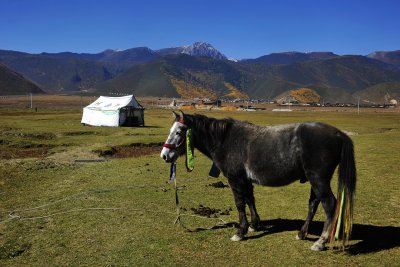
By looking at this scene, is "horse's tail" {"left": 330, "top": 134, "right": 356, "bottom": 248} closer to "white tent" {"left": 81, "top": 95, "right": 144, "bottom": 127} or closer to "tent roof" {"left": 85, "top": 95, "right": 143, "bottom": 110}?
"white tent" {"left": 81, "top": 95, "right": 144, "bottom": 127}

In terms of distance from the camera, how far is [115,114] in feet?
167

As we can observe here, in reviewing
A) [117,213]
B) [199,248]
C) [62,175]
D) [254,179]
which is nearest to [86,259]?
[199,248]

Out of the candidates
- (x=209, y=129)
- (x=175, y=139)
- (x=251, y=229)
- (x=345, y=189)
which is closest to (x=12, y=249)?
(x=175, y=139)

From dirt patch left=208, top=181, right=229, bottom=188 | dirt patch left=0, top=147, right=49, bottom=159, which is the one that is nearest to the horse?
dirt patch left=208, top=181, right=229, bottom=188

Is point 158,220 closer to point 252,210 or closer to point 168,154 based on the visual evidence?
point 168,154

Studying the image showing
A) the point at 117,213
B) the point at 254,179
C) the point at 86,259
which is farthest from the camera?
the point at 117,213

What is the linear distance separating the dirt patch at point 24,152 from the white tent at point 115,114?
67.6ft

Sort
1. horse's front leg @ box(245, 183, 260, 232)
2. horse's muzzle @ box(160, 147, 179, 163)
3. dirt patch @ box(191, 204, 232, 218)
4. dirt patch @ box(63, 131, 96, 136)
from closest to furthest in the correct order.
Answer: horse's muzzle @ box(160, 147, 179, 163) → horse's front leg @ box(245, 183, 260, 232) → dirt patch @ box(191, 204, 232, 218) → dirt patch @ box(63, 131, 96, 136)

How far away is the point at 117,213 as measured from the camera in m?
11.9

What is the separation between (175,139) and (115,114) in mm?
42918

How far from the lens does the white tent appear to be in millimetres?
51062

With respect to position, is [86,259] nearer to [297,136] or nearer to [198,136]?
[198,136]

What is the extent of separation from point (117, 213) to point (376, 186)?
32.4 feet

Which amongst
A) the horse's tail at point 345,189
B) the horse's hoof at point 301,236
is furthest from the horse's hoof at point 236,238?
the horse's tail at point 345,189
